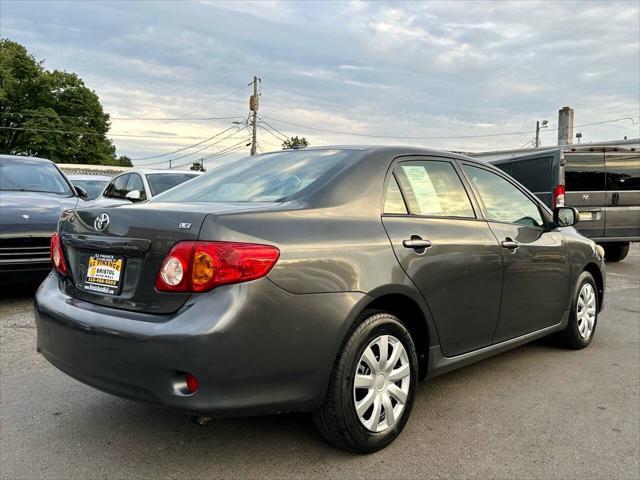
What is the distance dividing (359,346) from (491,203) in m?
1.72

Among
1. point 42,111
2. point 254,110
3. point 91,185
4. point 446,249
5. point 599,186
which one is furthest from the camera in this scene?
point 42,111

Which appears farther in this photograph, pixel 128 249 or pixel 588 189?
pixel 588 189

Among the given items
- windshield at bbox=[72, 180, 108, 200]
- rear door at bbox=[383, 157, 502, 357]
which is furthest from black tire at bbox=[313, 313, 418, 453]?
windshield at bbox=[72, 180, 108, 200]

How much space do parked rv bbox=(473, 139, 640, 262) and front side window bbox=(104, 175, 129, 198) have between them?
703 cm

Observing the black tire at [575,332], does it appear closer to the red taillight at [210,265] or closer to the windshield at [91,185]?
the red taillight at [210,265]

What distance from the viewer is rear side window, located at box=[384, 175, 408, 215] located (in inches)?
120

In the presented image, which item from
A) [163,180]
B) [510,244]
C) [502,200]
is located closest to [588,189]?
[502,200]

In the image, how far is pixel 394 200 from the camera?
3.09 metres

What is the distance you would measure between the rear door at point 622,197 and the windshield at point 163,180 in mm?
7069

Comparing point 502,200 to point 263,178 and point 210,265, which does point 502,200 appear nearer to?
point 263,178

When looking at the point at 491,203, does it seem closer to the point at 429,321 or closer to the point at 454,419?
the point at 429,321

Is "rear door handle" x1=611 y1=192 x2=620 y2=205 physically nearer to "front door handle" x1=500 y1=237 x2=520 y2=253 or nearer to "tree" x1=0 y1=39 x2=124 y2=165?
"front door handle" x1=500 y1=237 x2=520 y2=253

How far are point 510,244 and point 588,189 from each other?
267 inches

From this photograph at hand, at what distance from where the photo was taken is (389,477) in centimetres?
258
